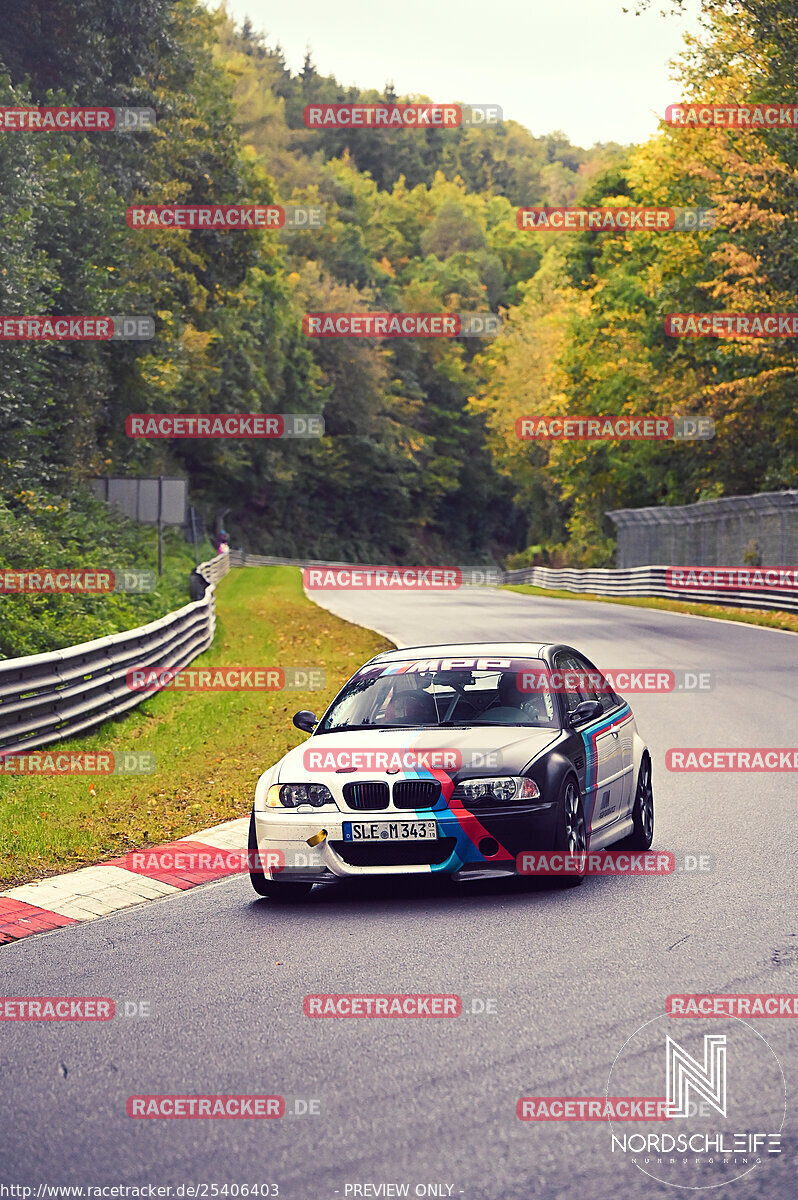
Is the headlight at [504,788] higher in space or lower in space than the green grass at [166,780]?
higher

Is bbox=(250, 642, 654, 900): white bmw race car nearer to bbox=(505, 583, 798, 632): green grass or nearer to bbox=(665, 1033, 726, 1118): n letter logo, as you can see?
bbox=(665, 1033, 726, 1118): n letter logo

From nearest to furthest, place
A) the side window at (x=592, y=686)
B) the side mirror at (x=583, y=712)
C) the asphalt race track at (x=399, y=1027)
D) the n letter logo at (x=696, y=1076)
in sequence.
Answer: the asphalt race track at (x=399, y=1027)
the n letter logo at (x=696, y=1076)
the side mirror at (x=583, y=712)
the side window at (x=592, y=686)

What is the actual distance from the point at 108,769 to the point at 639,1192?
33.7ft

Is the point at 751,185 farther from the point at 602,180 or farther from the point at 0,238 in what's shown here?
the point at 602,180

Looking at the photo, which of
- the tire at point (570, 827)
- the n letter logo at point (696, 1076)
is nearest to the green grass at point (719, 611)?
the tire at point (570, 827)

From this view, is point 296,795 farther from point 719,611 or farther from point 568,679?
point 719,611

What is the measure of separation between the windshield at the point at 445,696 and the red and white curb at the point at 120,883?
4.11ft

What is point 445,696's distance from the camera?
9.63m

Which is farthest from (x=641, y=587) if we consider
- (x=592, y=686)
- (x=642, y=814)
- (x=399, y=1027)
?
(x=399, y=1027)

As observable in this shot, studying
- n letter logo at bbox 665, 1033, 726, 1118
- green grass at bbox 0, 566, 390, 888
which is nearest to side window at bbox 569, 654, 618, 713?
green grass at bbox 0, 566, 390, 888

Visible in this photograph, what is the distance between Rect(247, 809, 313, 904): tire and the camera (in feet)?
28.2

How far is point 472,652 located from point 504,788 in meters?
1.77

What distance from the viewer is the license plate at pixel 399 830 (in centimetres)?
823

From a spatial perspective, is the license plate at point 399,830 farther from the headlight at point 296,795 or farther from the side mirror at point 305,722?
the side mirror at point 305,722
